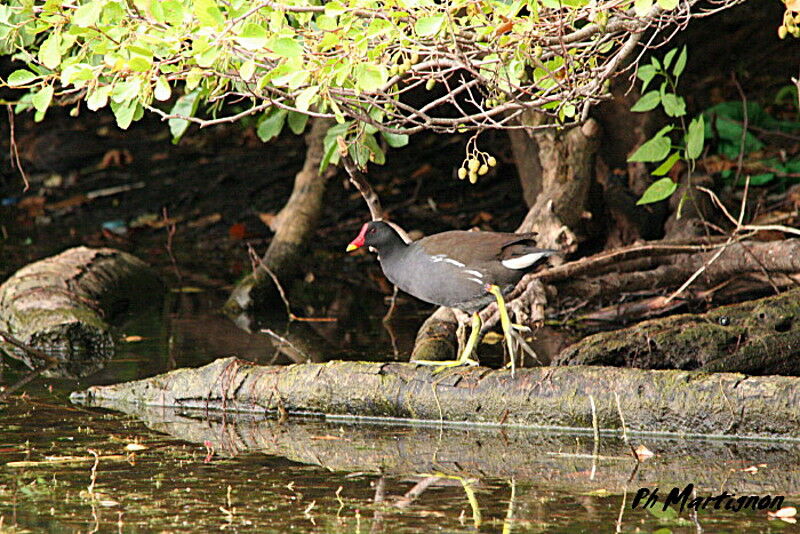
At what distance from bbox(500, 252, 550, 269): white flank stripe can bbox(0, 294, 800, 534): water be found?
831 millimetres

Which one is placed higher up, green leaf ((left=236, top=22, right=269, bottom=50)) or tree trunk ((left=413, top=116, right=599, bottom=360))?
green leaf ((left=236, top=22, right=269, bottom=50))

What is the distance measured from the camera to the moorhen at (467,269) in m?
5.48

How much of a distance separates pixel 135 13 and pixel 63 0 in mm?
288

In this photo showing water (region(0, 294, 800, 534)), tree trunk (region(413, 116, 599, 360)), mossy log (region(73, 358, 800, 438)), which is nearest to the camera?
water (region(0, 294, 800, 534))

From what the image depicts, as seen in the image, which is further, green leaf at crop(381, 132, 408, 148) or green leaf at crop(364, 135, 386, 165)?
green leaf at crop(364, 135, 386, 165)

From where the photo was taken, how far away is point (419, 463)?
4.59m

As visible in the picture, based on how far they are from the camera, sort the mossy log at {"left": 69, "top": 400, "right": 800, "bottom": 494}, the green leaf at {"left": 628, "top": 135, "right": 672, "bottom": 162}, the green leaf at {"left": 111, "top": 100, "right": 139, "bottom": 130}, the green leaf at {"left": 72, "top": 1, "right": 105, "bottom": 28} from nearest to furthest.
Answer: the green leaf at {"left": 72, "top": 1, "right": 105, "bottom": 28}
the mossy log at {"left": 69, "top": 400, "right": 800, "bottom": 494}
the green leaf at {"left": 111, "top": 100, "right": 139, "bottom": 130}
the green leaf at {"left": 628, "top": 135, "right": 672, "bottom": 162}

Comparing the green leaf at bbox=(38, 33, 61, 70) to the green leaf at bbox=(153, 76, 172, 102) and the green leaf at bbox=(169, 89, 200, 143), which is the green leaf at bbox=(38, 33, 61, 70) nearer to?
the green leaf at bbox=(153, 76, 172, 102)

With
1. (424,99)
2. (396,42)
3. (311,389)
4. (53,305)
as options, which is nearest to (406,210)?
(424,99)

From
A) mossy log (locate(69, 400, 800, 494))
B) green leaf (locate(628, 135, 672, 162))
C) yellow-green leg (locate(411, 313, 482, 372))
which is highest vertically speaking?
green leaf (locate(628, 135, 672, 162))

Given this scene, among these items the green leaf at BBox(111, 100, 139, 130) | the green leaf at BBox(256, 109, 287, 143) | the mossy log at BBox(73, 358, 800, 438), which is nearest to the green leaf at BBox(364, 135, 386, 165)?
the green leaf at BBox(256, 109, 287, 143)

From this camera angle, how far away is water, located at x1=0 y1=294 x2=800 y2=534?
376 centimetres

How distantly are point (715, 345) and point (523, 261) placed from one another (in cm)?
110

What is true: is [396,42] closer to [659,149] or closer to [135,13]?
[135,13]
